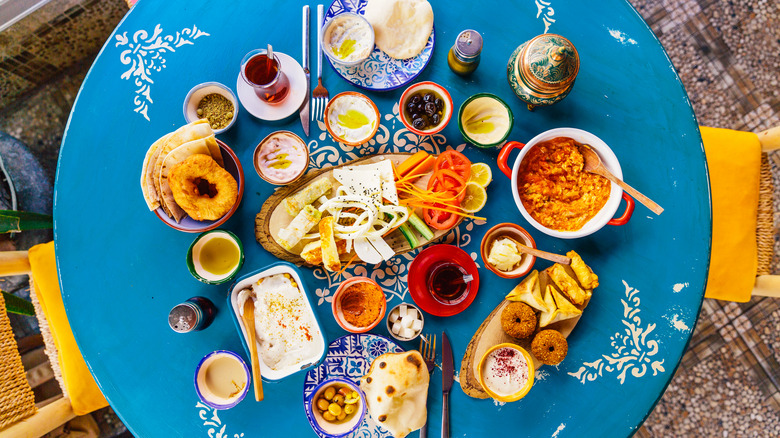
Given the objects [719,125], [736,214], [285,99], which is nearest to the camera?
[285,99]

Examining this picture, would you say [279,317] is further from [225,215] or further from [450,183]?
[450,183]

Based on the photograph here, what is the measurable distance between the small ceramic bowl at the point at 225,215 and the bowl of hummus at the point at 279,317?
0.98ft

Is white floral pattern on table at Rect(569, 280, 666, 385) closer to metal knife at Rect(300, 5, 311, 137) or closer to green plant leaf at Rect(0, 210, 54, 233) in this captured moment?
metal knife at Rect(300, 5, 311, 137)

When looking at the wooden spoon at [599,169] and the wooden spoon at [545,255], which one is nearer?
the wooden spoon at [599,169]

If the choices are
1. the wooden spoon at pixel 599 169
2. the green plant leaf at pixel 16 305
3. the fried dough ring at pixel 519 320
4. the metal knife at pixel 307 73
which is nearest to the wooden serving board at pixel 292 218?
the metal knife at pixel 307 73

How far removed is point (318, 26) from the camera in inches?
89.4

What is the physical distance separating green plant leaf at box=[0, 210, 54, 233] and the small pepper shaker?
2546mm

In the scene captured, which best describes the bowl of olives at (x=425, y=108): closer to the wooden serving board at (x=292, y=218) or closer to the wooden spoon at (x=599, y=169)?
the wooden serving board at (x=292, y=218)

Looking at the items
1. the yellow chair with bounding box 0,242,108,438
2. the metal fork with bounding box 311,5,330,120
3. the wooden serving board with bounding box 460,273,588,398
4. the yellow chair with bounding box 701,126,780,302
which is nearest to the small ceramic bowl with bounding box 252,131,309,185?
the metal fork with bounding box 311,5,330,120

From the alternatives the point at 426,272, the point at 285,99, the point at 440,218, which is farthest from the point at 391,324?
the point at 285,99

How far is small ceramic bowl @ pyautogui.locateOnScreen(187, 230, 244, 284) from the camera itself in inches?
81.6

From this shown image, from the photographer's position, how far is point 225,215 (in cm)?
201

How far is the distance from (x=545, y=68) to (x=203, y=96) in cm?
167

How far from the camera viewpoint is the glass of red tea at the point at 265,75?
2127 millimetres
